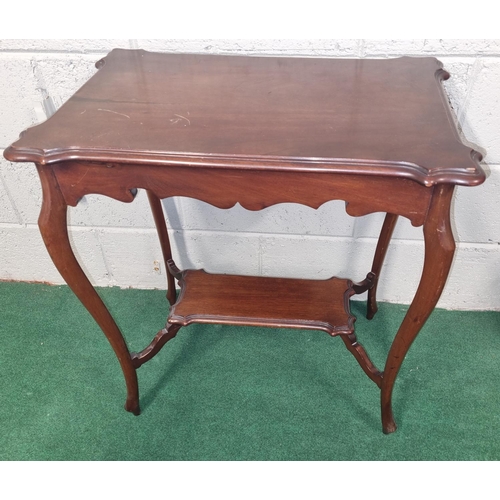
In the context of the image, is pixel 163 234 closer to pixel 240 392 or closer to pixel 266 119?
pixel 240 392

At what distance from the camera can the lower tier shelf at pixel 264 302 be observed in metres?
1.22

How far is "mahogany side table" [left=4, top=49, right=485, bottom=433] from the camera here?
2.48 feet

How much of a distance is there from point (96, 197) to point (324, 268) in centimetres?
76

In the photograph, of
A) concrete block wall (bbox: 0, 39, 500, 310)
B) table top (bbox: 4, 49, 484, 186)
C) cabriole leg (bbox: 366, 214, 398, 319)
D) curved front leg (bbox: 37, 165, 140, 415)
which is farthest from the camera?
cabriole leg (bbox: 366, 214, 398, 319)

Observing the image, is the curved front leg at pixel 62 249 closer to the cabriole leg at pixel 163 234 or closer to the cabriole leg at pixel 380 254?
the cabriole leg at pixel 163 234

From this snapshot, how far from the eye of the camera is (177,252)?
1561 mm

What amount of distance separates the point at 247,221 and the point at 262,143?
0.67 meters

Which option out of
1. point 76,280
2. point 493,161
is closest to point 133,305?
point 76,280

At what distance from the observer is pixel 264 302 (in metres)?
1.29

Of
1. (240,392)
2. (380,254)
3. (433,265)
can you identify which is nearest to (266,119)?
(433,265)

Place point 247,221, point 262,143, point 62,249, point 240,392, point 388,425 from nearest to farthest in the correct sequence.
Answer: point 262,143 < point 62,249 < point 388,425 < point 240,392 < point 247,221

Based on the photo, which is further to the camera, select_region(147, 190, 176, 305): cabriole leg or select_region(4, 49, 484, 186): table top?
select_region(147, 190, 176, 305): cabriole leg

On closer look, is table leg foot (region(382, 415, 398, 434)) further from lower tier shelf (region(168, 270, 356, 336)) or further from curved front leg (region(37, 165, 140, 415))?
curved front leg (region(37, 165, 140, 415))

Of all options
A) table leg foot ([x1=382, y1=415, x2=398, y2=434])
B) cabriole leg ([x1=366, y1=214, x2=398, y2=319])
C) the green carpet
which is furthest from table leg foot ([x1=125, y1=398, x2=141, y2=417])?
cabriole leg ([x1=366, y1=214, x2=398, y2=319])
